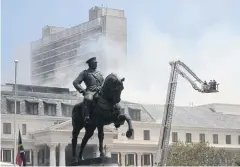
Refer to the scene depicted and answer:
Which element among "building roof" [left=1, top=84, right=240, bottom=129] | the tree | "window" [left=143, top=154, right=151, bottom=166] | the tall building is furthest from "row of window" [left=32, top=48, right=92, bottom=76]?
the tree

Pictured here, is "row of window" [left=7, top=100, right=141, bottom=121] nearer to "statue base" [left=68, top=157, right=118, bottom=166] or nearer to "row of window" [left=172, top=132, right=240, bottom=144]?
"row of window" [left=172, top=132, right=240, bottom=144]

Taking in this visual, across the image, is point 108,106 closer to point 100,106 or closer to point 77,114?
point 100,106

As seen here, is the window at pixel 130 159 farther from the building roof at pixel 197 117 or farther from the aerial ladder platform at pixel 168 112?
the aerial ladder platform at pixel 168 112

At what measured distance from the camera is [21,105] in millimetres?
80250

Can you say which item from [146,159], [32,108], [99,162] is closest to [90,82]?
[99,162]

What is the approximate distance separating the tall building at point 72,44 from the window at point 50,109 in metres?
38.9

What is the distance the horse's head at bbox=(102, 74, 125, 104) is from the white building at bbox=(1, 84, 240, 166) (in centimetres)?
5209

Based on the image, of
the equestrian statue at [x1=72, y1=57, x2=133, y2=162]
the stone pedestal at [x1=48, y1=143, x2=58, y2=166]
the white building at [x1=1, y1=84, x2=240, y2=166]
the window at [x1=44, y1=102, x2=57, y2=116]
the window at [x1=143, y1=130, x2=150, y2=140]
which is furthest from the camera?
the window at [x1=143, y1=130, x2=150, y2=140]

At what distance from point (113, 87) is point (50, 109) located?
198 feet

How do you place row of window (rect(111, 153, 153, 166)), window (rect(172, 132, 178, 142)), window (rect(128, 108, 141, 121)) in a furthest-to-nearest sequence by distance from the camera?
window (rect(172, 132, 178, 142)), window (rect(128, 108, 141, 121)), row of window (rect(111, 153, 153, 166))

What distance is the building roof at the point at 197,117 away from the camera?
90.8 metres

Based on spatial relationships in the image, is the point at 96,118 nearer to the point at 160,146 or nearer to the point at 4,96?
the point at 160,146

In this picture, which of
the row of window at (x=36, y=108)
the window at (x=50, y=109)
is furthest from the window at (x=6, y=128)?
the window at (x=50, y=109)

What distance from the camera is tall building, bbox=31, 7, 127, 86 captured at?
124500 millimetres
